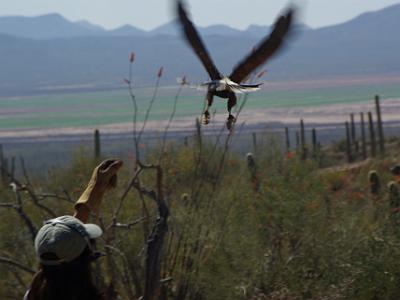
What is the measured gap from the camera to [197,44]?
14.1 ft

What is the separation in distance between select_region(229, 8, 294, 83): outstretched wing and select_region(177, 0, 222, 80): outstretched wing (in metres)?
0.13

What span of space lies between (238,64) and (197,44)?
19 cm

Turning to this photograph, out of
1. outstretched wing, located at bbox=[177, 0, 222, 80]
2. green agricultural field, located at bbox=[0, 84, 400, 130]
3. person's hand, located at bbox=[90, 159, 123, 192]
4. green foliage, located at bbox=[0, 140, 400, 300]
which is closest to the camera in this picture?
outstretched wing, located at bbox=[177, 0, 222, 80]

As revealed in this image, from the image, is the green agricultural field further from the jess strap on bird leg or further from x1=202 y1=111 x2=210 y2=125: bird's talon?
the jess strap on bird leg

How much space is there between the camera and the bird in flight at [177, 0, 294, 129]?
4.16 m

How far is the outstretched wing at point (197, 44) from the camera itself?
14.1 ft

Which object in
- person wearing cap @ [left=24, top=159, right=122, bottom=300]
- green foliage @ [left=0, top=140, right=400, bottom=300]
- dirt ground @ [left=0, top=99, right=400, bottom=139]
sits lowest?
dirt ground @ [left=0, top=99, right=400, bottom=139]

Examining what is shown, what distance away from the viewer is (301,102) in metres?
102

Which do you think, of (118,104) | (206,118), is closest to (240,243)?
(206,118)

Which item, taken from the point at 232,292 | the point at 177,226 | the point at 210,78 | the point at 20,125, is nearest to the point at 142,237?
the point at 177,226

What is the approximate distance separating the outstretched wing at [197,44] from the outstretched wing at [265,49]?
0.13m

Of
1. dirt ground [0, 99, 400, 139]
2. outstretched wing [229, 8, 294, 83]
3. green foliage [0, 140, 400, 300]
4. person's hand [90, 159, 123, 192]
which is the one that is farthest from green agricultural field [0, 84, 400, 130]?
outstretched wing [229, 8, 294, 83]

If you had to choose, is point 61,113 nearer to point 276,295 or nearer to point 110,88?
point 110,88

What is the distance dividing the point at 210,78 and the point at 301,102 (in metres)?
97.9
